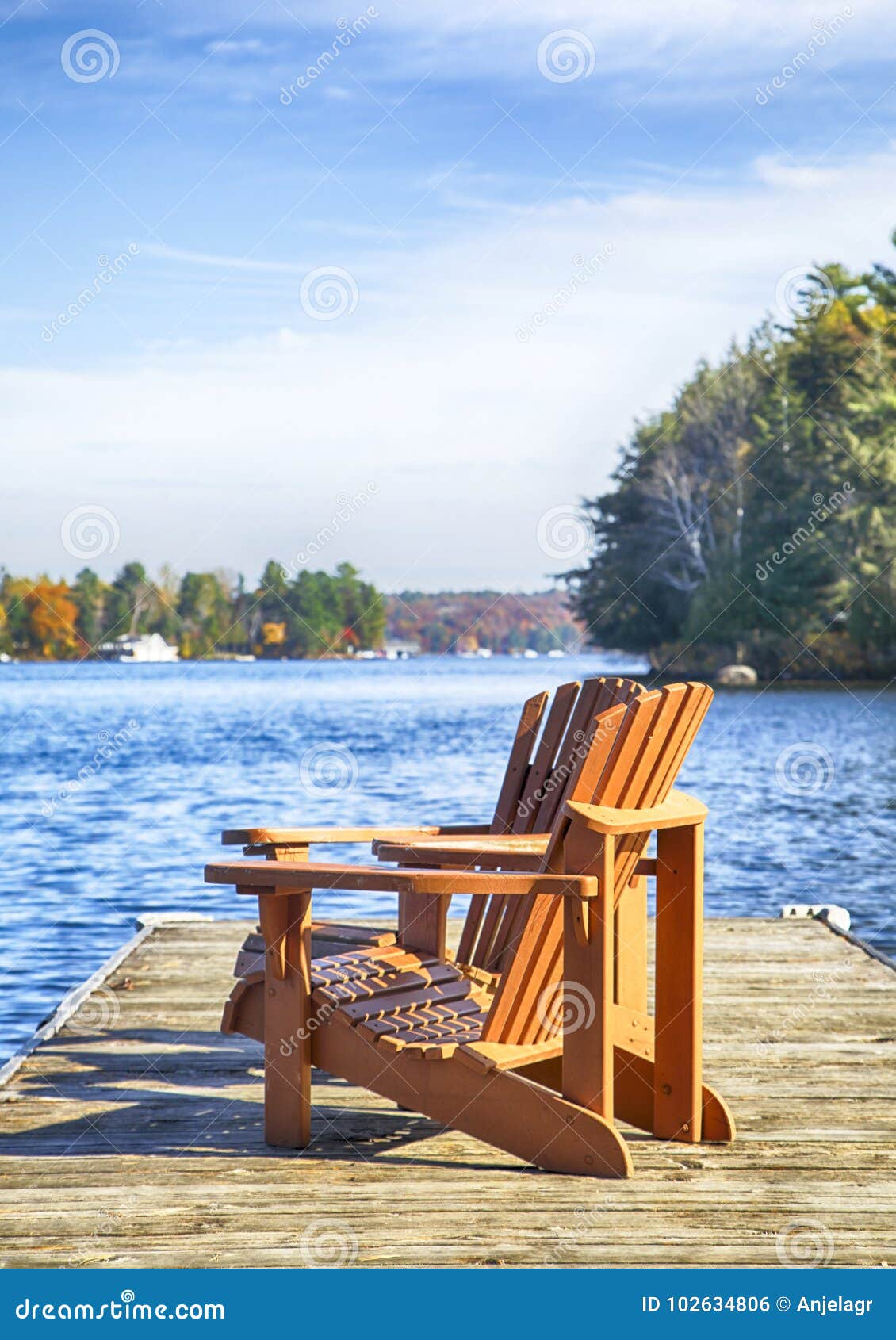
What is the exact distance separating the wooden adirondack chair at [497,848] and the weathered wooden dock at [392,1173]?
450 millimetres

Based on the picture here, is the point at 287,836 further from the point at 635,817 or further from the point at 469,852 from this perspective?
the point at 635,817

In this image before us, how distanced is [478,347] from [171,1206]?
10675mm

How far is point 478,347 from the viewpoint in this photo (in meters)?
12.9

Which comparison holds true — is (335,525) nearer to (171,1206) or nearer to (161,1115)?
(161,1115)

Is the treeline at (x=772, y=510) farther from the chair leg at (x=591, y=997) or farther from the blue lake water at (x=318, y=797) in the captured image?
the chair leg at (x=591, y=997)

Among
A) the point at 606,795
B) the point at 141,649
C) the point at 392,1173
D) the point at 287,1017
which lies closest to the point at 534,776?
the point at 606,795

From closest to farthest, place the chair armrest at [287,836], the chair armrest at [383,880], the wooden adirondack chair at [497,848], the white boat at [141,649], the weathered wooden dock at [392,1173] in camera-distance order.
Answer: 1. the weathered wooden dock at [392,1173]
2. the chair armrest at [383,880]
3. the wooden adirondack chair at [497,848]
4. the chair armrest at [287,836]
5. the white boat at [141,649]

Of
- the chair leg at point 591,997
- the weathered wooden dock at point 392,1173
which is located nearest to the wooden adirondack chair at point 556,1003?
the chair leg at point 591,997

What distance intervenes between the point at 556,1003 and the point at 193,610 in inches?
2733

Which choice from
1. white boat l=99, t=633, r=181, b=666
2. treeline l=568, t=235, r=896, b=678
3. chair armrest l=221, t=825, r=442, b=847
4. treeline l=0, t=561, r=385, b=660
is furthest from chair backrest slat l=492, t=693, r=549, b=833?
white boat l=99, t=633, r=181, b=666

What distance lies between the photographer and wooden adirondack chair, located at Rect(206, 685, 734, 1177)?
3318 mm

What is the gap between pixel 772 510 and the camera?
44.4 m

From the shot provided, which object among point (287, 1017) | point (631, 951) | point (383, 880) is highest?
point (383, 880)

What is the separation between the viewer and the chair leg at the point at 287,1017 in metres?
3.58
